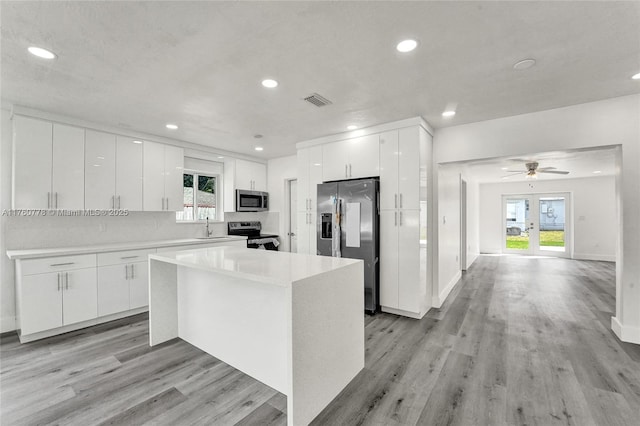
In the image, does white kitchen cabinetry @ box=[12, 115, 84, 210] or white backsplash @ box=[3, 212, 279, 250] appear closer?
white kitchen cabinetry @ box=[12, 115, 84, 210]

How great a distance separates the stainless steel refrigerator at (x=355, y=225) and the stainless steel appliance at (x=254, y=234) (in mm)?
1843

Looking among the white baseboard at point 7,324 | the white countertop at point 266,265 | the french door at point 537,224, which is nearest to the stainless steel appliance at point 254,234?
the white countertop at point 266,265

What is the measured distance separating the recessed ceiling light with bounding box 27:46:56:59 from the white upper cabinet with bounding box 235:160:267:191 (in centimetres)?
333

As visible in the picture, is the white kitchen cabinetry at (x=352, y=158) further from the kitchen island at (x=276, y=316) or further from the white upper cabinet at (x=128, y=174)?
the white upper cabinet at (x=128, y=174)

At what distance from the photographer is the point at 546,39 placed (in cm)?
186

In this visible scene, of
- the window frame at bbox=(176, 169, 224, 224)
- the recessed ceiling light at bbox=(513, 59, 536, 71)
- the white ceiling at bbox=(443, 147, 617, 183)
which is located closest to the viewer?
the recessed ceiling light at bbox=(513, 59, 536, 71)

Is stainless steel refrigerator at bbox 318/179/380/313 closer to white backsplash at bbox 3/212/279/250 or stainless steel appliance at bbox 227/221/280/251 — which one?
stainless steel appliance at bbox 227/221/280/251

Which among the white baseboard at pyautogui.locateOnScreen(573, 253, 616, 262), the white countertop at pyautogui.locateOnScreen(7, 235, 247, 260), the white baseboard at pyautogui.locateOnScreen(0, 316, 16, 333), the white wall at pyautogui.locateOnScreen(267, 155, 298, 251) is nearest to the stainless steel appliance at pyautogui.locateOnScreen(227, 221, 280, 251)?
the white wall at pyautogui.locateOnScreen(267, 155, 298, 251)

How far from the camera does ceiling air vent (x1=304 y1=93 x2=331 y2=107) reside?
2784mm

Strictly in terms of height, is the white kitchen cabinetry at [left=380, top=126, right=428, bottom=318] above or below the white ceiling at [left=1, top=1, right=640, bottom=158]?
below

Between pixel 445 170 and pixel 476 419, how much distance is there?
3.31m

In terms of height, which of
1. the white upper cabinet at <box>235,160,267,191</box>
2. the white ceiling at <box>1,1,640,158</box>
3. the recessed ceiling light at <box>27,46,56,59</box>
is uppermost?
the white ceiling at <box>1,1,640,158</box>

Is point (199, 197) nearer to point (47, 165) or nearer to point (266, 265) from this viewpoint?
point (47, 165)

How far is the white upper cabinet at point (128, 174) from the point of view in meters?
3.74
